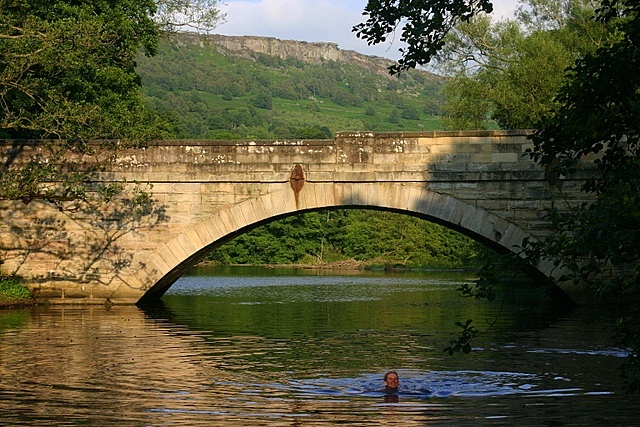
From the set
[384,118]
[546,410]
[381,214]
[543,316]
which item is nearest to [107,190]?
[543,316]

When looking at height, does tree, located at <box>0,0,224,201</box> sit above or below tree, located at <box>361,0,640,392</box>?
above

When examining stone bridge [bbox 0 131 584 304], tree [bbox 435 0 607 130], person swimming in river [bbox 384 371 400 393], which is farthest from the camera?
tree [bbox 435 0 607 130]

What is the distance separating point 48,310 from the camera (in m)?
24.4

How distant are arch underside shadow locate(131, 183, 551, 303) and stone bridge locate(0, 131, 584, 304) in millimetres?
23

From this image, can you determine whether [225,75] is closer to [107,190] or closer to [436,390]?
[107,190]

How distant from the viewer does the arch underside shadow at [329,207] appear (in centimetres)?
2338

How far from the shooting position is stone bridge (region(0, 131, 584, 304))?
23328 millimetres

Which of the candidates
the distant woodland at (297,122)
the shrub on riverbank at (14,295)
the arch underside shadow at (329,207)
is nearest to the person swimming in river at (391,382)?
the arch underside shadow at (329,207)

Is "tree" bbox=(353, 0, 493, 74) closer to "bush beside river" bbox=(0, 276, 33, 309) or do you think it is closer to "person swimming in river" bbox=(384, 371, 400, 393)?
"person swimming in river" bbox=(384, 371, 400, 393)

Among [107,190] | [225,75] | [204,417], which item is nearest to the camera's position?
[204,417]

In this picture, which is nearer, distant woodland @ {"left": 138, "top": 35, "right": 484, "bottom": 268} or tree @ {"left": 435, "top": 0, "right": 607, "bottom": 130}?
tree @ {"left": 435, "top": 0, "right": 607, "bottom": 130}

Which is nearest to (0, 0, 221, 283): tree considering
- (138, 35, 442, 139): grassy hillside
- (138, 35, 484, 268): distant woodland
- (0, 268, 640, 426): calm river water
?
(0, 268, 640, 426): calm river water

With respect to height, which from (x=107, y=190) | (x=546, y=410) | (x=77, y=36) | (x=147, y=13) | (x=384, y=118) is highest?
(x=384, y=118)

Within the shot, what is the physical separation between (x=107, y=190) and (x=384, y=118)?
478ft
